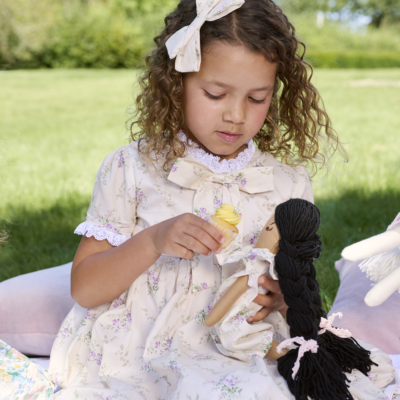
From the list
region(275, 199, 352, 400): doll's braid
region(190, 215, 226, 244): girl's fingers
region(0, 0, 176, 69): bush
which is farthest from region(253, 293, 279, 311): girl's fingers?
region(0, 0, 176, 69): bush

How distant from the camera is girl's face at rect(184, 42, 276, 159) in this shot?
4.76 ft

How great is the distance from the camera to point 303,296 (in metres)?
1.23

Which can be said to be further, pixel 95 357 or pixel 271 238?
pixel 95 357

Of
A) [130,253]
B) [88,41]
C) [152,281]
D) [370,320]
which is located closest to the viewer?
[130,253]

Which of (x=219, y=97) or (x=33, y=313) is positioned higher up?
(x=219, y=97)

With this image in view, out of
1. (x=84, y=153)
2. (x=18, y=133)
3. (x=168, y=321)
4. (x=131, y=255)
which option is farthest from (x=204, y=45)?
(x=18, y=133)

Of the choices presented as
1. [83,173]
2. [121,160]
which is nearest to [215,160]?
[121,160]

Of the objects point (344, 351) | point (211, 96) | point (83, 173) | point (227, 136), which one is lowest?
point (83, 173)

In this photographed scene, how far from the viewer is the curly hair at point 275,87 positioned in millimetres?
1499

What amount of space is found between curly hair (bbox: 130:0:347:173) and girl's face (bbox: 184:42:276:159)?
38mm

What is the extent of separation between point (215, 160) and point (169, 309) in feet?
1.57

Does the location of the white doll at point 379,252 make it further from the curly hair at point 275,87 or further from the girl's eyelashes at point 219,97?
the curly hair at point 275,87

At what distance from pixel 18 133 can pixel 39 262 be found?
4.51 m

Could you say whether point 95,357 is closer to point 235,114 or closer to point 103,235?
point 103,235
